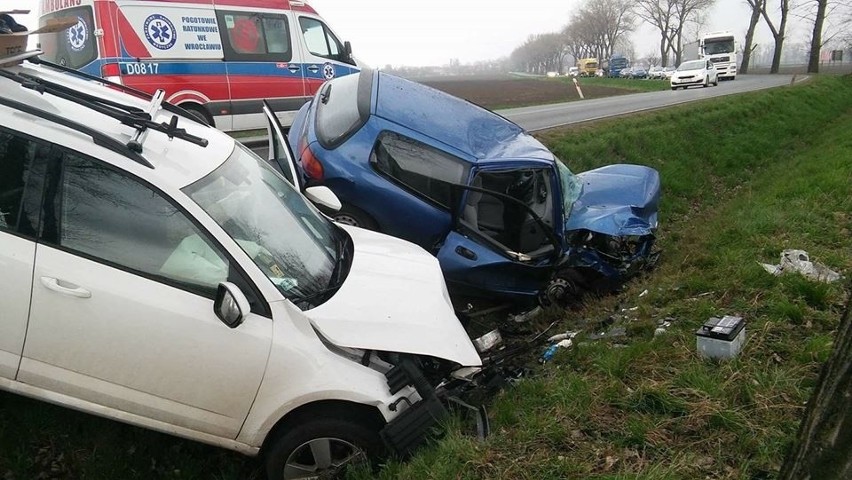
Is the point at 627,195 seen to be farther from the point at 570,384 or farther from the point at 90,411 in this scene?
the point at 90,411

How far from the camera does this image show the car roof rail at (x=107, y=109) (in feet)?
9.92

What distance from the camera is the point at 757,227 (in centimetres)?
634

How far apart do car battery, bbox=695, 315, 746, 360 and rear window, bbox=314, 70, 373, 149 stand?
318cm

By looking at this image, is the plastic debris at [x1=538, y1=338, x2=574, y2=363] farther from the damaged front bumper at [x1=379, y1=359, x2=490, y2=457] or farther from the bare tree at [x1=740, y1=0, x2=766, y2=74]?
the bare tree at [x1=740, y1=0, x2=766, y2=74]

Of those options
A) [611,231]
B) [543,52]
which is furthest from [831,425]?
[543,52]

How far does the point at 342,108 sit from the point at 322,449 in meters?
3.53

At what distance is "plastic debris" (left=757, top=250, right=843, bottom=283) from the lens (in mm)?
4855

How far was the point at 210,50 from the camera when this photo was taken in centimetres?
1002

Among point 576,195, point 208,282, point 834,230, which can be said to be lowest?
point 834,230

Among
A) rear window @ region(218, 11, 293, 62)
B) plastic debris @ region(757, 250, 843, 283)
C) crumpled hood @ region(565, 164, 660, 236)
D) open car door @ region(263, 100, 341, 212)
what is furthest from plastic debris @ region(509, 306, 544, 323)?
rear window @ region(218, 11, 293, 62)

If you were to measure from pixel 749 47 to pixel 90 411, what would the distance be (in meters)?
62.9

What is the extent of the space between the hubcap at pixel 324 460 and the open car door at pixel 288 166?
186cm

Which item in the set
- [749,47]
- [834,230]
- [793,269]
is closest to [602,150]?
[834,230]

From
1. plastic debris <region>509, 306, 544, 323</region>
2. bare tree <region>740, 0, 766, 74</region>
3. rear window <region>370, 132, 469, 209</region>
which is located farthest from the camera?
bare tree <region>740, 0, 766, 74</region>
